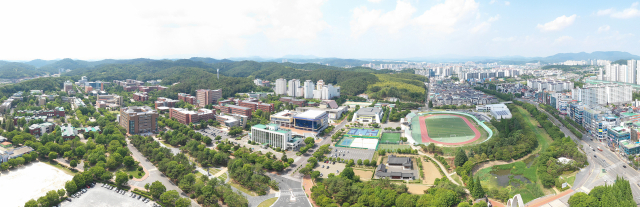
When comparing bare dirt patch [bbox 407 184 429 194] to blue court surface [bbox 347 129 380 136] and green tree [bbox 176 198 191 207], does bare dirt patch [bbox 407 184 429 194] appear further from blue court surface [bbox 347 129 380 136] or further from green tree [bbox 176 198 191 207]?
blue court surface [bbox 347 129 380 136]

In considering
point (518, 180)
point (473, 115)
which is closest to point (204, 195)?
point (518, 180)

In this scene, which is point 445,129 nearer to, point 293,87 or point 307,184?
point 307,184

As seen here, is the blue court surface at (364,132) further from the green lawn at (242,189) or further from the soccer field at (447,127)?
the green lawn at (242,189)

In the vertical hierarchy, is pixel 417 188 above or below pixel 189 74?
below

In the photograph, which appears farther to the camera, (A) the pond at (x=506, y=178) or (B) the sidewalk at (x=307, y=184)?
Answer: (A) the pond at (x=506, y=178)

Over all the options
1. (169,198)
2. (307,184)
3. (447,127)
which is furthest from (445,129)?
(169,198)

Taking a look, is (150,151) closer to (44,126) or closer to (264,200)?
(264,200)

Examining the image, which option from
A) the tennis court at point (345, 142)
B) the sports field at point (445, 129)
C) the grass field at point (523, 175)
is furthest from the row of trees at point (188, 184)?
the sports field at point (445, 129)
